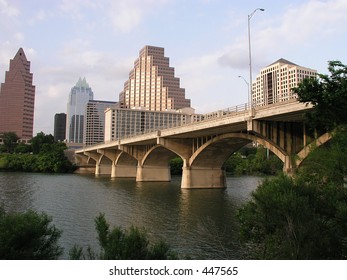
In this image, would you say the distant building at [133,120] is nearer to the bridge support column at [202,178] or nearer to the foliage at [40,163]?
the foliage at [40,163]

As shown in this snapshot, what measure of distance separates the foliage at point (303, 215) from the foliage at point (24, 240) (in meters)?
8.14

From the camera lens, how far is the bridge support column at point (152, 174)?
246 ft

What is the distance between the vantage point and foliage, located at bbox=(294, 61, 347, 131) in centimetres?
1456

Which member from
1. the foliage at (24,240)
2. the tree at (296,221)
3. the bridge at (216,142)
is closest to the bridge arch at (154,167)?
the bridge at (216,142)

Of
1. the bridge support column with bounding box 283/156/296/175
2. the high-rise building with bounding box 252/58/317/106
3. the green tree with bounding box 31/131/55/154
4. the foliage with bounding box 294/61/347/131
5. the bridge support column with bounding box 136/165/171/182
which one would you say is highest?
the high-rise building with bounding box 252/58/317/106

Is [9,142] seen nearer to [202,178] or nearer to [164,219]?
[202,178]

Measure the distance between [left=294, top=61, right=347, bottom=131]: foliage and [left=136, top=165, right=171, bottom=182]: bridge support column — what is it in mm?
61031

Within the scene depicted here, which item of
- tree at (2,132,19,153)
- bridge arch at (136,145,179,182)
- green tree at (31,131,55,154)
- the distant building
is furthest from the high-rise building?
tree at (2,132,19,153)

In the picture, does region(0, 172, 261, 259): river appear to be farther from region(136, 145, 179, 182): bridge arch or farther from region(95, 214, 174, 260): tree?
region(136, 145, 179, 182): bridge arch

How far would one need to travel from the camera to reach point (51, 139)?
15712cm

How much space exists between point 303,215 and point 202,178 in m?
44.4

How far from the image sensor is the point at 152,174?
75.9m

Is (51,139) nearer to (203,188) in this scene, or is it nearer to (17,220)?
(203,188)
